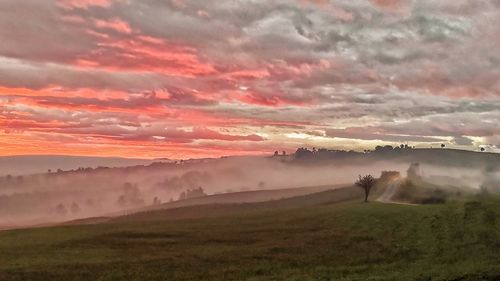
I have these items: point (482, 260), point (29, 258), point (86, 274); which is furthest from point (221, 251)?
point (482, 260)

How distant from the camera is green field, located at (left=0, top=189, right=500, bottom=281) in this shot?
69.3m

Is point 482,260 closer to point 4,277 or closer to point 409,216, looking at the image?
point 409,216

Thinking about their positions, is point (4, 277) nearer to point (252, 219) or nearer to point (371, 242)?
point (371, 242)

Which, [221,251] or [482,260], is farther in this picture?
[221,251]

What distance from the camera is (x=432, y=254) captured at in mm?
80062

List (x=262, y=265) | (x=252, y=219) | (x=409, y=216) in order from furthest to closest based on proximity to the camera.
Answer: (x=252, y=219) < (x=409, y=216) < (x=262, y=265)

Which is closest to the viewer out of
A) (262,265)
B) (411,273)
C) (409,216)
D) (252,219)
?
(411,273)

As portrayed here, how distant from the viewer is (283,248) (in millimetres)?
87812

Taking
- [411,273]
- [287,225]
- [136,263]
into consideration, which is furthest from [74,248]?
[411,273]

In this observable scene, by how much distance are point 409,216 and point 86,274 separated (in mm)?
68106

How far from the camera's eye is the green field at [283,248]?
69312 millimetres

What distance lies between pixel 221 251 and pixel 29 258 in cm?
2989

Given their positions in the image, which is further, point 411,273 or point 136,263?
point 136,263

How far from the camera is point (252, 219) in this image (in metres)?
128
